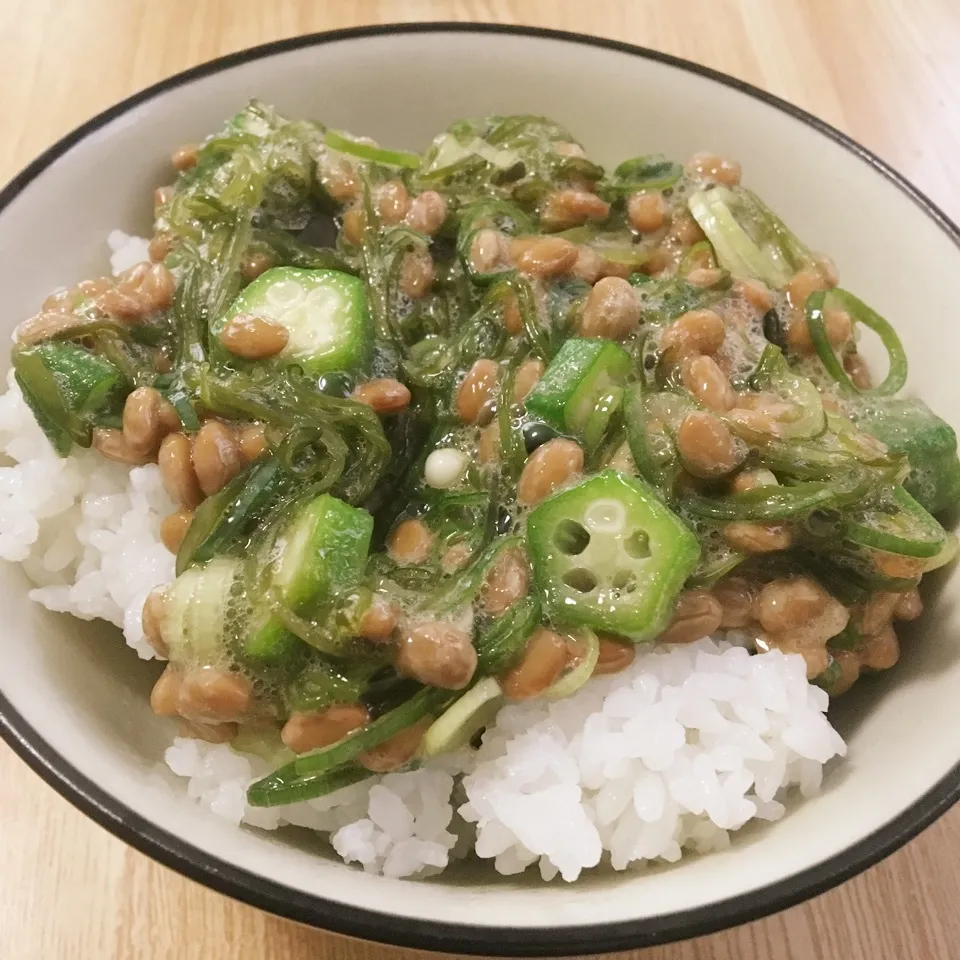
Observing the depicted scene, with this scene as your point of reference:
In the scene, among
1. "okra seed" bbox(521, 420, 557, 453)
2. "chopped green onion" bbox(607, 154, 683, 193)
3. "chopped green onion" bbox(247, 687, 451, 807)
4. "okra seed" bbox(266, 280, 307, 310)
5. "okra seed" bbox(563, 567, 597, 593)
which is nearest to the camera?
"chopped green onion" bbox(247, 687, 451, 807)

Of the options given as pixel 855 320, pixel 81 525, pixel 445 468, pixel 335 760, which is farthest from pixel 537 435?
pixel 81 525

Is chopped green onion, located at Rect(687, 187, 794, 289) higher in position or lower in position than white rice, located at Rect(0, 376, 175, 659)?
higher

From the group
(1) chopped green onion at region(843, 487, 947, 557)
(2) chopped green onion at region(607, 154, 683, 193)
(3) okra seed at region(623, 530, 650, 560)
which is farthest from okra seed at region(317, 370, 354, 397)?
(1) chopped green onion at region(843, 487, 947, 557)

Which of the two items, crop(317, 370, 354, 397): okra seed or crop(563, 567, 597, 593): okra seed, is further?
crop(317, 370, 354, 397): okra seed

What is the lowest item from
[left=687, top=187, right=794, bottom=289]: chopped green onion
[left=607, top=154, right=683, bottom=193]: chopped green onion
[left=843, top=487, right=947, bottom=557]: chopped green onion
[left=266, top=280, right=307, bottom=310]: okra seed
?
[left=266, top=280, right=307, bottom=310]: okra seed

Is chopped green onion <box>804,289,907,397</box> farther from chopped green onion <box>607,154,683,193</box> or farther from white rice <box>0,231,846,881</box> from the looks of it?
white rice <box>0,231,846,881</box>

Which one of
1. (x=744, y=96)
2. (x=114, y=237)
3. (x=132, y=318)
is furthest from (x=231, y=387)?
(x=744, y=96)

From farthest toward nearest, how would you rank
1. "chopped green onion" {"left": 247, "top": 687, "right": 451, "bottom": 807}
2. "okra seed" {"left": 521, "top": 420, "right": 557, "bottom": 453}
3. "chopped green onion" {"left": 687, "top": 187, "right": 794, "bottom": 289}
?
"chopped green onion" {"left": 687, "top": 187, "right": 794, "bottom": 289} → "okra seed" {"left": 521, "top": 420, "right": 557, "bottom": 453} → "chopped green onion" {"left": 247, "top": 687, "right": 451, "bottom": 807}

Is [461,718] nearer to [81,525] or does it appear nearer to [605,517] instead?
[605,517]
